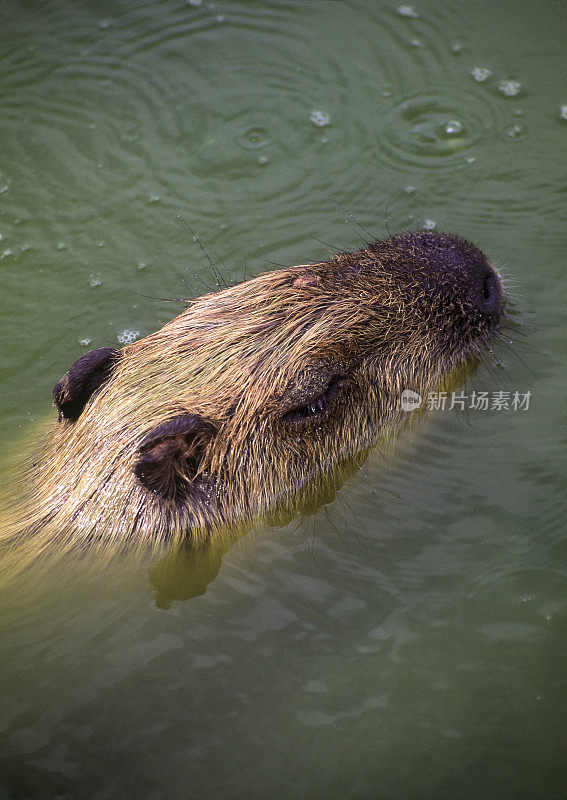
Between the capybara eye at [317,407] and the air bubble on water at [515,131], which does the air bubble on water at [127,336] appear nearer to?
the capybara eye at [317,407]

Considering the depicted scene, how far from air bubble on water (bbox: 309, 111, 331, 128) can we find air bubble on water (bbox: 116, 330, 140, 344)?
1.85m

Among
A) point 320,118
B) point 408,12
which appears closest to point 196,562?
point 320,118

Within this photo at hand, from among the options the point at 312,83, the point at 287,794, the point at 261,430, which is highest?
the point at 312,83

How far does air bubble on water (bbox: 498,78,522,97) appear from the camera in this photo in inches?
189

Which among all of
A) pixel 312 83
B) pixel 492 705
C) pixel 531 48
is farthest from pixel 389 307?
pixel 531 48

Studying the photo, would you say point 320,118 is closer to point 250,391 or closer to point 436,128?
point 436,128

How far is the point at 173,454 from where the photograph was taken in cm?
276

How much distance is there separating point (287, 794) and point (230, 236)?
115 inches

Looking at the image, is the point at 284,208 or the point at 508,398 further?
the point at 284,208

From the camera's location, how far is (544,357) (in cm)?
374

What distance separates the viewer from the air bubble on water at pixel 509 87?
4809mm

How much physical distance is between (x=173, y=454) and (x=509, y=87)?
347 cm

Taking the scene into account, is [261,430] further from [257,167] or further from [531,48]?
[531,48]

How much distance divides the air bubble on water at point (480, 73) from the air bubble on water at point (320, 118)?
0.95m
